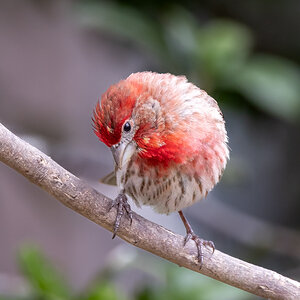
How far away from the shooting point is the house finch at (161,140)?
261 cm

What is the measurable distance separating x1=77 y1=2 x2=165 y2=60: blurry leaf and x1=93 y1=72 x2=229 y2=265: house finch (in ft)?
4.48

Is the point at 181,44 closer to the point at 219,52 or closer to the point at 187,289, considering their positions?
the point at 219,52

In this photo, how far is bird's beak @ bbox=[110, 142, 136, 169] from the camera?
262 centimetres

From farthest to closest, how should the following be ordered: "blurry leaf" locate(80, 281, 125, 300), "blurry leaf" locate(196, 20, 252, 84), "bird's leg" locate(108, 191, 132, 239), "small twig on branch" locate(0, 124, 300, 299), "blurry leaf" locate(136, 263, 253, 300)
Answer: "blurry leaf" locate(196, 20, 252, 84), "blurry leaf" locate(136, 263, 253, 300), "blurry leaf" locate(80, 281, 125, 300), "bird's leg" locate(108, 191, 132, 239), "small twig on branch" locate(0, 124, 300, 299)

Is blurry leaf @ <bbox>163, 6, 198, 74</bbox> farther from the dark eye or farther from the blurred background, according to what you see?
the dark eye

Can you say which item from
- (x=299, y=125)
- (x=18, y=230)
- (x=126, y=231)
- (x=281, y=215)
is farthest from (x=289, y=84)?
(x=18, y=230)

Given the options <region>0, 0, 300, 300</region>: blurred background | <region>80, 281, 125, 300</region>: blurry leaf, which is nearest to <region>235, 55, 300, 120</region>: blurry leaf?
<region>0, 0, 300, 300</region>: blurred background

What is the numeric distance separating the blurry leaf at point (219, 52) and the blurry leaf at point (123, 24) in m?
0.30

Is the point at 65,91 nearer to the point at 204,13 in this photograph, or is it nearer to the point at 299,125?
the point at 204,13

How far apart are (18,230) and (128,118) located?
312 centimetres

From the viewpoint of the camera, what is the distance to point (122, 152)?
2.63 meters

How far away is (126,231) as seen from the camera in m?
2.61

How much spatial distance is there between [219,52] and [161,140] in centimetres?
166

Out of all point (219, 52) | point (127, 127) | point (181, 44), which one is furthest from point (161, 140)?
point (181, 44)
